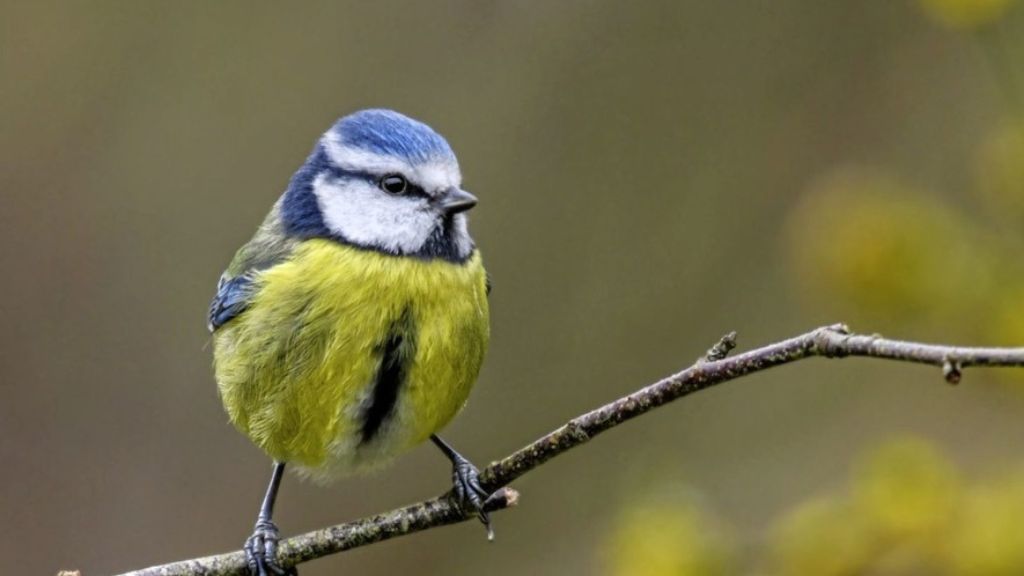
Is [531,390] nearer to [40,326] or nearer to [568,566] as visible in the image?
[568,566]

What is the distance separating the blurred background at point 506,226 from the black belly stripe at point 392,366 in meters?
1.95

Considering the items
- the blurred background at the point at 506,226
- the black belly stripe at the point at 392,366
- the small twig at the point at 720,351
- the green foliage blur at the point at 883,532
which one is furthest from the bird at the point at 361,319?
the blurred background at the point at 506,226

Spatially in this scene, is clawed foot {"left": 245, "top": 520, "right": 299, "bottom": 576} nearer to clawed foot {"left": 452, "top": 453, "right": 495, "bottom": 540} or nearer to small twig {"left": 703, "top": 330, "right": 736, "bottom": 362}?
clawed foot {"left": 452, "top": 453, "right": 495, "bottom": 540}

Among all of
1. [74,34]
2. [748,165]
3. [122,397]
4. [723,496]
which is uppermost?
[748,165]

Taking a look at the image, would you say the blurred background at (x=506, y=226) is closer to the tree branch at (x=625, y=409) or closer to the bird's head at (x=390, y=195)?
the bird's head at (x=390, y=195)

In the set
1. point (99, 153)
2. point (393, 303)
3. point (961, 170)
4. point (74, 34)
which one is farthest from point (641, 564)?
point (74, 34)

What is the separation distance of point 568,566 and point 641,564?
7.05ft

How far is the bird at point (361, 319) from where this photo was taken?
2.93 metres

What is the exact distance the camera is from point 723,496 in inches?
194

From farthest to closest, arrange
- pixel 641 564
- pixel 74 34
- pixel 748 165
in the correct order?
pixel 74 34 < pixel 748 165 < pixel 641 564

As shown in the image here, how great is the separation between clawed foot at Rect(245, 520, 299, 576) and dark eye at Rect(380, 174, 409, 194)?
0.84 m

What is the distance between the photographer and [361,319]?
2934 millimetres

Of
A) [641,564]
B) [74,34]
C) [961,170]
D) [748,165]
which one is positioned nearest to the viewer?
Answer: [641,564]

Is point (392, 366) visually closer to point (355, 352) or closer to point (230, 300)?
point (355, 352)
